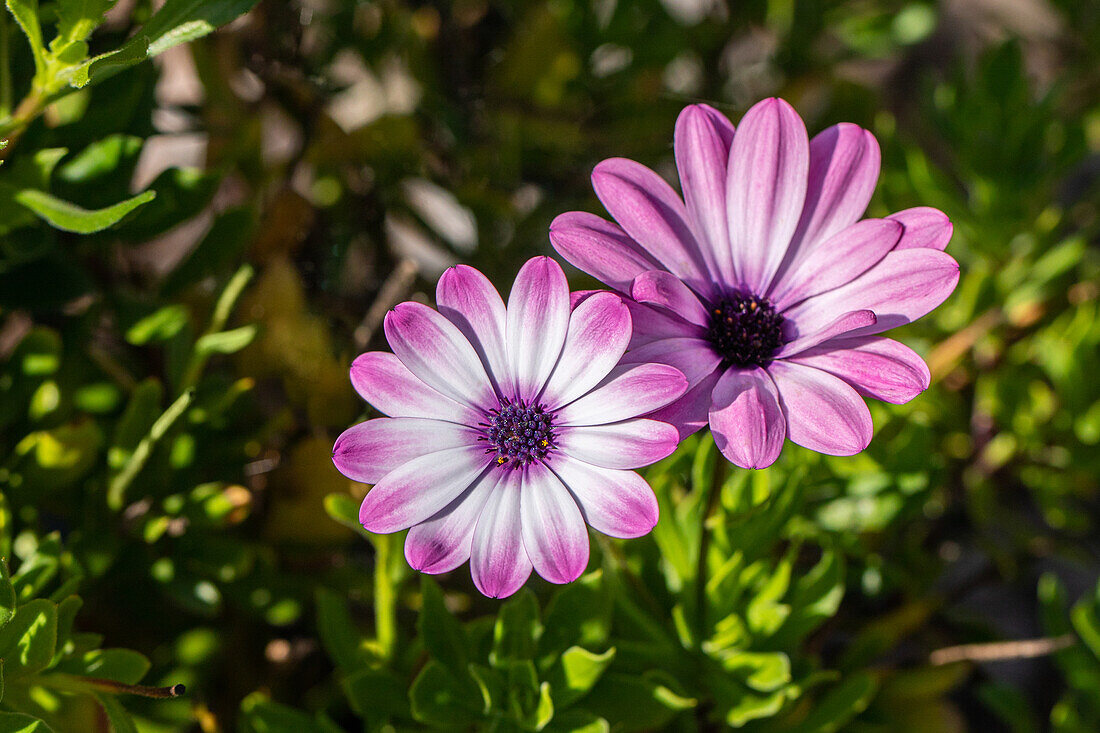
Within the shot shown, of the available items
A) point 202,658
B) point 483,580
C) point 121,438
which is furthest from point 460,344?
point 202,658

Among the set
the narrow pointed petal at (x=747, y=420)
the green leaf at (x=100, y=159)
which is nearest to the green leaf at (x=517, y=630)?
the narrow pointed petal at (x=747, y=420)

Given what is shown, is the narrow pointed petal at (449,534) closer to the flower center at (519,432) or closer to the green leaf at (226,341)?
the flower center at (519,432)

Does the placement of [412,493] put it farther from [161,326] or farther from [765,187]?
[161,326]

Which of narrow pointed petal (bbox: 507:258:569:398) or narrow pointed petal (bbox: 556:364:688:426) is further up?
narrow pointed petal (bbox: 507:258:569:398)

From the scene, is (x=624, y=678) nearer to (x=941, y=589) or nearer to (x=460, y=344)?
(x=460, y=344)

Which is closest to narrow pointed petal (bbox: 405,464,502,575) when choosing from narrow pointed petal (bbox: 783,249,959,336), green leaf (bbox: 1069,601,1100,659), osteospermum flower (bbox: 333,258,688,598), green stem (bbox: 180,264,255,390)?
osteospermum flower (bbox: 333,258,688,598)

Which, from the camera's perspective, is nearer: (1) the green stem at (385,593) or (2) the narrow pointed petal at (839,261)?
(2) the narrow pointed petal at (839,261)

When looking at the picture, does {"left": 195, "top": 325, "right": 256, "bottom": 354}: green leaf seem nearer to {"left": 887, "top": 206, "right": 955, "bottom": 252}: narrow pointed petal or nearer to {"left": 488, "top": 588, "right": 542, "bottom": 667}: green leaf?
{"left": 488, "top": 588, "right": 542, "bottom": 667}: green leaf
